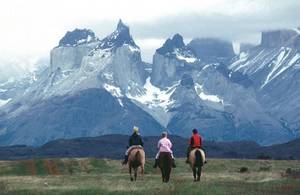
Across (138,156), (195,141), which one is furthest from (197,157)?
(138,156)

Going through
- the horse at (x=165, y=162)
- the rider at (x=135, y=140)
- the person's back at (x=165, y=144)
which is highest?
the rider at (x=135, y=140)

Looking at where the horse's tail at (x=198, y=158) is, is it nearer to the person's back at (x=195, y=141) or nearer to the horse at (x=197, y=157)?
the horse at (x=197, y=157)

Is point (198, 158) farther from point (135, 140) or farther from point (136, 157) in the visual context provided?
point (135, 140)

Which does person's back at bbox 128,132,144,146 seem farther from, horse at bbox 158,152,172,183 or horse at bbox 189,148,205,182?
horse at bbox 189,148,205,182

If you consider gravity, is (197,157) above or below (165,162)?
above

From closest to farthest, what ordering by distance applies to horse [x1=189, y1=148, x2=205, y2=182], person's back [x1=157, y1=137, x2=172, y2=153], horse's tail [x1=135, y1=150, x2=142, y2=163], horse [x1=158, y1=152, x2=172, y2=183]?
1. person's back [x1=157, y1=137, x2=172, y2=153]
2. horse [x1=158, y1=152, x2=172, y2=183]
3. horse [x1=189, y1=148, x2=205, y2=182]
4. horse's tail [x1=135, y1=150, x2=142, y2=163]

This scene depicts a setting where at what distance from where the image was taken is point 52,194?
163ft

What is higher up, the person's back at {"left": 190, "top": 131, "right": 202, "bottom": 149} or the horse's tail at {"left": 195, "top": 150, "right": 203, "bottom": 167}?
the person's back at {"left": 190, "top": 131, "right": 202, "bottom": 149}

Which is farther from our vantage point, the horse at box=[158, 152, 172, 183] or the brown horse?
the brown horse

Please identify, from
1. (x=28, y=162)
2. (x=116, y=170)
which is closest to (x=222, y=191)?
(x=116, y=170)

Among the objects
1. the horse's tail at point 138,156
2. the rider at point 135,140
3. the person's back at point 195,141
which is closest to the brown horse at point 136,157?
the horse's tail at point 138,156

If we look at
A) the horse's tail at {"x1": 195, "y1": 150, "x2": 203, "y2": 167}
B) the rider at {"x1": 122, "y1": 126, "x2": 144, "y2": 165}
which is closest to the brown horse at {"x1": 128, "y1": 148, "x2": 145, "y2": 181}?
the rider at {"x1": 122, "y1": 126, "x2": 144, "y2": 165}

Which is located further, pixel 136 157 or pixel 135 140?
pixel 135 140

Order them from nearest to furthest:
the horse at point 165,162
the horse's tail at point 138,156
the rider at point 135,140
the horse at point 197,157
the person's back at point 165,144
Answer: the person's back at point 165,144
the horse at point 165,162
the horse at point 197,157
the horse's tail at point 138,156
the rider at point 135,140
